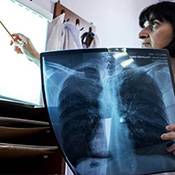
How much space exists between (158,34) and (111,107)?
2.61ft

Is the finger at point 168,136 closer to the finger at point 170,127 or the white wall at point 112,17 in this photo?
the finger at point 170,127

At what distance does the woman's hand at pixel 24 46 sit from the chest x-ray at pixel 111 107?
0.58 m

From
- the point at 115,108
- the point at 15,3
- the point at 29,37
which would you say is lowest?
the point at 115,108

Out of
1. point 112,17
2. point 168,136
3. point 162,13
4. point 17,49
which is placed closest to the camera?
point 168,136

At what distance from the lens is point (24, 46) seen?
111 centimetres

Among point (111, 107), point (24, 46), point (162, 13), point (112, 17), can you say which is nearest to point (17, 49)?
point (24, 46)

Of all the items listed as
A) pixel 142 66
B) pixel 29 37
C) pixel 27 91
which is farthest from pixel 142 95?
pixel 29 37

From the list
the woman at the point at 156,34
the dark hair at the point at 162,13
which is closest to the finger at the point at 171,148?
the woman at the point at 156,34

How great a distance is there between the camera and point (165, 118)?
56cm

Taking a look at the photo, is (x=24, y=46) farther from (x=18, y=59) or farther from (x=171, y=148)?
(x=171, y=148)

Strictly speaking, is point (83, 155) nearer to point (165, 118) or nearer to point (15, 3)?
point (165, 118)

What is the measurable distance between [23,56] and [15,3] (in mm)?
307

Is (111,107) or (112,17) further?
(112,17)

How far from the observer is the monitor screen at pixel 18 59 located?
101cm
